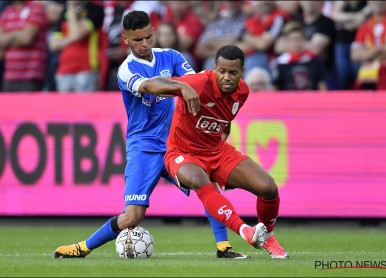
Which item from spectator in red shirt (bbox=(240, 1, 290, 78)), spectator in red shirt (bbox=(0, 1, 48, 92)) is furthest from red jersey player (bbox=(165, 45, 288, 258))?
spectator in red shirt (bbox=(0, 1, 48, 92))

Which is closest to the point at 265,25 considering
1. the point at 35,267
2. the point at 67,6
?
the point at 67,6

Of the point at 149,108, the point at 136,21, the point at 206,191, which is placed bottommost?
the point at 206,191

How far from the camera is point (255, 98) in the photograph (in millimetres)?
14836

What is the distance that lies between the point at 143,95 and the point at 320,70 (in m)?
6.02

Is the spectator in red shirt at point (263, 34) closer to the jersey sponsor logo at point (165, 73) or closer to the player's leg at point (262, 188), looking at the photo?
the jersey sponsor logo at point (165, 73)

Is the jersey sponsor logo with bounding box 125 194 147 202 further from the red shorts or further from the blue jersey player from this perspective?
the red shorts

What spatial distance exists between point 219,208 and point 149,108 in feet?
4.74

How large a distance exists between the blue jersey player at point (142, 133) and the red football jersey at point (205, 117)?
0.34 metres

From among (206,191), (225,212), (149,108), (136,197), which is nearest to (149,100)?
(149,108)

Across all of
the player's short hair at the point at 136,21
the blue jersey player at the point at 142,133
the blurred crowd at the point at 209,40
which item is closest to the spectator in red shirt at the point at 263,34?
the blurred crowd at the point at 209,40

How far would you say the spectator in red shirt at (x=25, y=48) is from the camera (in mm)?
17203

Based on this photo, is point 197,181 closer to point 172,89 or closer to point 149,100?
point 172,89

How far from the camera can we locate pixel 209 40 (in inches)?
658

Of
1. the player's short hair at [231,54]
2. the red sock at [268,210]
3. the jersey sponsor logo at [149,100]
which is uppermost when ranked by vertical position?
the player's short hair at [231,54]
